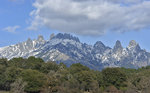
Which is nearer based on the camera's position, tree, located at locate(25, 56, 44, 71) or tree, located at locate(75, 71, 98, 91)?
tree, located at locate(75, 71, 98, 91)

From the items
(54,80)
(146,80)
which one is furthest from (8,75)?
(146,80)

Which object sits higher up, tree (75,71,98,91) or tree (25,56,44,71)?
tree (25,56,44,71)

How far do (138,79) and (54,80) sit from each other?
45846mm

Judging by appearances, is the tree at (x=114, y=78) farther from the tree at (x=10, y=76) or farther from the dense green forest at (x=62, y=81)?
the tree at (x=10, y=76)

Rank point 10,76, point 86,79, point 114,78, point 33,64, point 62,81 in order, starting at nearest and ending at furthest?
point 10,76
point 62,81
point 86,79
point 114,78
point 33,64

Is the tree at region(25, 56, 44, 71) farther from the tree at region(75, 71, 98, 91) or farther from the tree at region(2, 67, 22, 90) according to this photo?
the tree at region(75, 71, 98, 91)

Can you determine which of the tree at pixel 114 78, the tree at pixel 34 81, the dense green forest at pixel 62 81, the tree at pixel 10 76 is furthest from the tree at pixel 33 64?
the tree at pixel 114 78

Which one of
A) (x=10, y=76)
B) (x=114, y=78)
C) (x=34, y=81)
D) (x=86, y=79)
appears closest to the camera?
(x=34, y=81)

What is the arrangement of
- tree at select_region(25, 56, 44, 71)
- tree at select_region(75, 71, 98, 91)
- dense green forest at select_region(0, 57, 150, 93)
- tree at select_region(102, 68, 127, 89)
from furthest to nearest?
1. tree at select_region(25, 56, 44, 71)
2. tree at select_region(102, 68, 127, 89)
3. tree at select_region(75, 71, 98, 91)
4. dense green forest at select_region(0, 57, 150, 93)

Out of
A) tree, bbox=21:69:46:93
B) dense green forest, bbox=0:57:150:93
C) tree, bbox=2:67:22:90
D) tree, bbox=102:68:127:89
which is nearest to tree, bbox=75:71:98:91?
dense green forest, bbox=0:57:150:93

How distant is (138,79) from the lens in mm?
137250

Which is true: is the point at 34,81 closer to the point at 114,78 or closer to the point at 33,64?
the point at 33,64

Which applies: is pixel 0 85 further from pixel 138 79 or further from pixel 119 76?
pixel 138 79

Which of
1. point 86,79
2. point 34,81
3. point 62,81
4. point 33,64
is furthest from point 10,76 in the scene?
point 86,79
